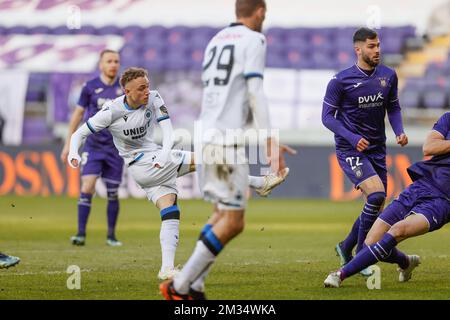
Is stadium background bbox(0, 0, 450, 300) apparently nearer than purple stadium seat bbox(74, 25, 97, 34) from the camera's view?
Yes

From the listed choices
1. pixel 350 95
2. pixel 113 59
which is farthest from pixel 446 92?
pixel 350 95

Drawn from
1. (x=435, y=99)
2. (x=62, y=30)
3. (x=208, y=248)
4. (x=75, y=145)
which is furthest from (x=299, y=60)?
(x=208, y=248)

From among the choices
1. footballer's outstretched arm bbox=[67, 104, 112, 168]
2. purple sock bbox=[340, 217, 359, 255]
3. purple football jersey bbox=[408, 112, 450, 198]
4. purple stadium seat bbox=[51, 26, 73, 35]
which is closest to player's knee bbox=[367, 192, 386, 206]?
purple sock bbox=[340, 217, 359, 255]

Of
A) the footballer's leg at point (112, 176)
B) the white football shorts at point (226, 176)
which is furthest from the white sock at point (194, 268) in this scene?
the footballer's leg at point (112, 176)

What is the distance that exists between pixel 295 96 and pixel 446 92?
408 centimetres

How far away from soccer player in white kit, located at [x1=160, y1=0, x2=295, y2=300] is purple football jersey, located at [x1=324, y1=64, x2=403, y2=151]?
8.36 ft

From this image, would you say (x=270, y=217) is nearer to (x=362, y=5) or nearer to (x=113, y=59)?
(x=113, y=59)

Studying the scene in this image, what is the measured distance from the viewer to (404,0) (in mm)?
27641

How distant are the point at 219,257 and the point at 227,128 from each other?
14.8 feet

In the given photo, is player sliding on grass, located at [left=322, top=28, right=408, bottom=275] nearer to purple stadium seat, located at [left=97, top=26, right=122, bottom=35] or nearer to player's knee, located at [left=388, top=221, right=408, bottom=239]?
player's knee, located at [left=388, top=221, right=408, bottom=239]

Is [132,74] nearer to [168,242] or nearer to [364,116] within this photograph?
[168,242]

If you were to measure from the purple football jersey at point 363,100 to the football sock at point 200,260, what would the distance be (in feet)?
9.86

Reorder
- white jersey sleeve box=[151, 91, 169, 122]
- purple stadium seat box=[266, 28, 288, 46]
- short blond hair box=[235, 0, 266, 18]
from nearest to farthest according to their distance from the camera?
short blond hair box=[235, 0, 266, 18] < white jersey sleeve box=[151, 91, 169, 122] < purple stadium seat box=[266, 28, 288, 46]

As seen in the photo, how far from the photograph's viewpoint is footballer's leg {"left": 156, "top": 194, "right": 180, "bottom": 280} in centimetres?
911
